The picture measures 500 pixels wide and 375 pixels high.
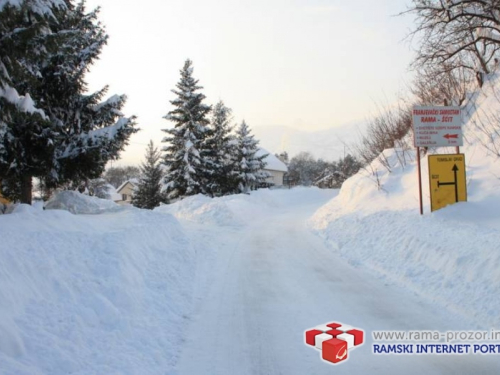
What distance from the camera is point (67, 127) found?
38.9 ft

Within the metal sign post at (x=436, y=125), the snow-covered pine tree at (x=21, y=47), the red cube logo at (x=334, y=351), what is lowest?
the red cube logo at (x=334, y=351)

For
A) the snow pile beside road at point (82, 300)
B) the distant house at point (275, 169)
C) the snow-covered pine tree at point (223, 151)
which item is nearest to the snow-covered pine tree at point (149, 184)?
the snow-covered pine tree at point (223, 151)

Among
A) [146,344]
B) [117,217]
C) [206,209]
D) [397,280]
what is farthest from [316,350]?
[206,209]

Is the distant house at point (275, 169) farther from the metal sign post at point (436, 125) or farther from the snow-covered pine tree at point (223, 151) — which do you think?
the metal sign post at point (436, 125)

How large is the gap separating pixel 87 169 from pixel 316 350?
34.2ft

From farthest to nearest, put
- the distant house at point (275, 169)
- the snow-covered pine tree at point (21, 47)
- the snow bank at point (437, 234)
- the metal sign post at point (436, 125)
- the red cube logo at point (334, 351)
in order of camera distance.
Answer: the distant house at point (275, 169)
the metal sign post at point (436, 125)
the snow-covered pine tree at point (21, 47)
the snow bank at point (437, 234)
the red cube logo at point (334, 351)

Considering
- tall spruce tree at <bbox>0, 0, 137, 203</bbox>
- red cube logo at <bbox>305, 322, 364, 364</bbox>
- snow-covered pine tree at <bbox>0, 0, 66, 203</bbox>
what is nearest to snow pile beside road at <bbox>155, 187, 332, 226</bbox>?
tall spruce tree at <bbox>0, 0, 137, 203</bbox>

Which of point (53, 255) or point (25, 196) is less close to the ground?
point (25, 196)

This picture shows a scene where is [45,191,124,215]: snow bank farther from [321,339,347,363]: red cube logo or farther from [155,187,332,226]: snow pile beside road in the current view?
[321,339,347,363]: red cube logo

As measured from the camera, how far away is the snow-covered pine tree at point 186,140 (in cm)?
2838

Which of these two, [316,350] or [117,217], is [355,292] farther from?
[117,217]

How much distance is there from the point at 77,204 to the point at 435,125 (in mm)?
11607

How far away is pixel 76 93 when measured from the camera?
11.8 meters

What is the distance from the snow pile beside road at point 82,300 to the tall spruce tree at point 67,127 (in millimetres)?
3738
